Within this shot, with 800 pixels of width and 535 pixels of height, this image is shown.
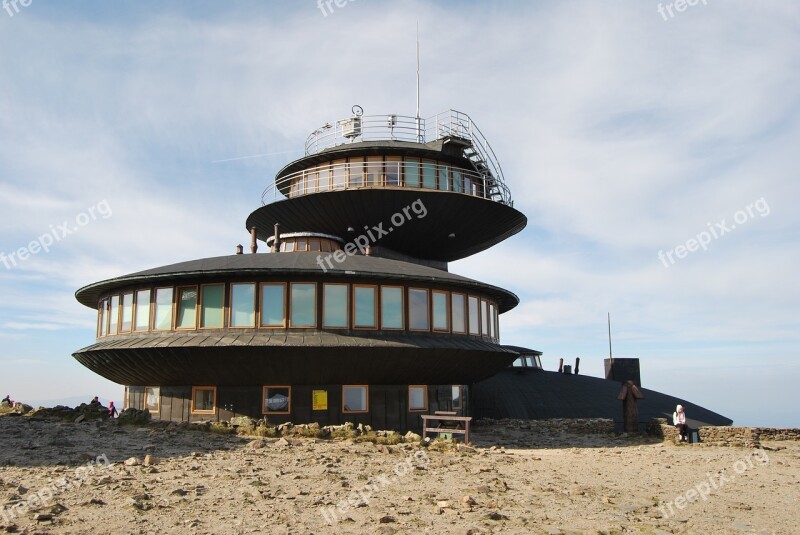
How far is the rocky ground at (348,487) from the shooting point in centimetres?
1259

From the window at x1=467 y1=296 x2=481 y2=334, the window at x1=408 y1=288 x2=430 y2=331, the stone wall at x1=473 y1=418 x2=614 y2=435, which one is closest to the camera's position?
the window at x1=408 y1=288 x2=430 y2=331

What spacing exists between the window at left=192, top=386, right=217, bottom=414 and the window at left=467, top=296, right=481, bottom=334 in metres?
11.3

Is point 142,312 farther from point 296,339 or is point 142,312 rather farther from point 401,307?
point 401,307

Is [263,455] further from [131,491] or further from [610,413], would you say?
[610,413]

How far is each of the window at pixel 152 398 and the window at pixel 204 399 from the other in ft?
6.12

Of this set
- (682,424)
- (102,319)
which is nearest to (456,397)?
(682,424)

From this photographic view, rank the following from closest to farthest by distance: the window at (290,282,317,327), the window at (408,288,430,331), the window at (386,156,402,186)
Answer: the window at (290,282,317,327) < the window at (408,288,430,331) < the window at (386,156,402,186)

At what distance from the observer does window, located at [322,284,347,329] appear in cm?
2558

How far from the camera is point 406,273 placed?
26688 millimetres

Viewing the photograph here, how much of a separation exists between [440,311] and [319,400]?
638 cm

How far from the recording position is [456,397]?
97.5 feet

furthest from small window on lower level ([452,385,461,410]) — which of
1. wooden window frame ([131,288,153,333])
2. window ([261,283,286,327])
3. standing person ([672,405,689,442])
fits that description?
wooden window frame ([131,288,153,333])

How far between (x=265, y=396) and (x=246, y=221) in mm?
20827

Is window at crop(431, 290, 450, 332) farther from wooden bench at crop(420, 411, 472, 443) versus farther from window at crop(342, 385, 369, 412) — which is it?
window at crop(342, 385, 369, 412)
